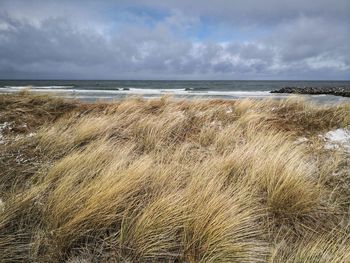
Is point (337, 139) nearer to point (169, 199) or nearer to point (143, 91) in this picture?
point (169, 199)

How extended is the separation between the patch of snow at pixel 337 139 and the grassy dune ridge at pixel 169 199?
0.14 meters

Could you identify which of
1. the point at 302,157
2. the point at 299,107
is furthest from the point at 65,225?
the point at 299,107

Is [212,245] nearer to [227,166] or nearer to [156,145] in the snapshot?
[227,166]

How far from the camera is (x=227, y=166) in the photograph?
316 centimetres

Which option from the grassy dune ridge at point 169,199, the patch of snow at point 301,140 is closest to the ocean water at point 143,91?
the grassy dune ridge at point 169,199

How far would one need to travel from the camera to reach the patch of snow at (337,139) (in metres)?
4.06

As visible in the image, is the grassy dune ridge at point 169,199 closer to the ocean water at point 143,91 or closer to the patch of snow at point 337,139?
the patch of snow at point 337,139

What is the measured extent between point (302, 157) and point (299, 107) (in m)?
3.24

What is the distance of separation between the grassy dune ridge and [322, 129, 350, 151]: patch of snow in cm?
14

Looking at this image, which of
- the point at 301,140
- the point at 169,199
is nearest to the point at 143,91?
the point at 301,140

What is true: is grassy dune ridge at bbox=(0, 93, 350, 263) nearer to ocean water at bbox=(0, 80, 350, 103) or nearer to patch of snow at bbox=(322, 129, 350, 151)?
patch of snow at bbox=(322, 129, 350, 151)

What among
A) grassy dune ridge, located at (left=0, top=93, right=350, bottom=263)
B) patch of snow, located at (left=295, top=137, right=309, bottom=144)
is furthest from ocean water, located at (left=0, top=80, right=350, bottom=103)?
patch of snow, located at (left=295, top=137, right=309, bottom=144)

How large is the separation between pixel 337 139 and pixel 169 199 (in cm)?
355

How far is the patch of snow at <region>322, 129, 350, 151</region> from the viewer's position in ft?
13.3
